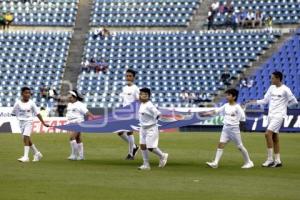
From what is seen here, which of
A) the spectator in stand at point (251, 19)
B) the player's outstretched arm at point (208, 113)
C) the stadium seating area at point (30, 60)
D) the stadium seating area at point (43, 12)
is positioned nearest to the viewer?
the player's outstretched arm at point (208, 113)

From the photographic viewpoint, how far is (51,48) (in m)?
47.5

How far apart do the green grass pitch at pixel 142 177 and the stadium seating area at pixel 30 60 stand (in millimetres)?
21758

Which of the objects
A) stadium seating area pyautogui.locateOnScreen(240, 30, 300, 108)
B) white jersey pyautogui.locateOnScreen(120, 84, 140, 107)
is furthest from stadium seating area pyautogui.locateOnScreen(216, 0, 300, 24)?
white jersey pyautogui.locateOnScreen(120, 84, 140, 107)

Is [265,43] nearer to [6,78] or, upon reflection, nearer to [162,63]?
[162,63]

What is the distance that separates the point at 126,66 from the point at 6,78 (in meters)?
6.76

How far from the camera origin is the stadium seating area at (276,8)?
151 feet

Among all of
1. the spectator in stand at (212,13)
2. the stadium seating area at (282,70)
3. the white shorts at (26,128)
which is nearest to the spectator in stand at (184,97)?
the stadium seating area at (282,70)

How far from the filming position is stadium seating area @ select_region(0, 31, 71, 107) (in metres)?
45.1

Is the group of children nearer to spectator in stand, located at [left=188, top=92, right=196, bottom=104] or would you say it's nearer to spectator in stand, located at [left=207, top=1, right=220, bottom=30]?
spectator in stand, located at [left=188, top=92, right=196, bottom=104]

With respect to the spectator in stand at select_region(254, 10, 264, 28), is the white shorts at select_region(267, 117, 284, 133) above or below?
below

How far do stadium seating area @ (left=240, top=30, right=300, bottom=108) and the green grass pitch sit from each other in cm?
1761

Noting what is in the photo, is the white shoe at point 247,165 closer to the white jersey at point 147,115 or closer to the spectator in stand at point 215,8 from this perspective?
the white jersey at point 147,115

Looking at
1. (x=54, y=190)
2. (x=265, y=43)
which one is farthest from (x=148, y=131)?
(x=265, y=43)

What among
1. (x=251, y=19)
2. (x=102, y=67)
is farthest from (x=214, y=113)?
(x=251, y=19)
